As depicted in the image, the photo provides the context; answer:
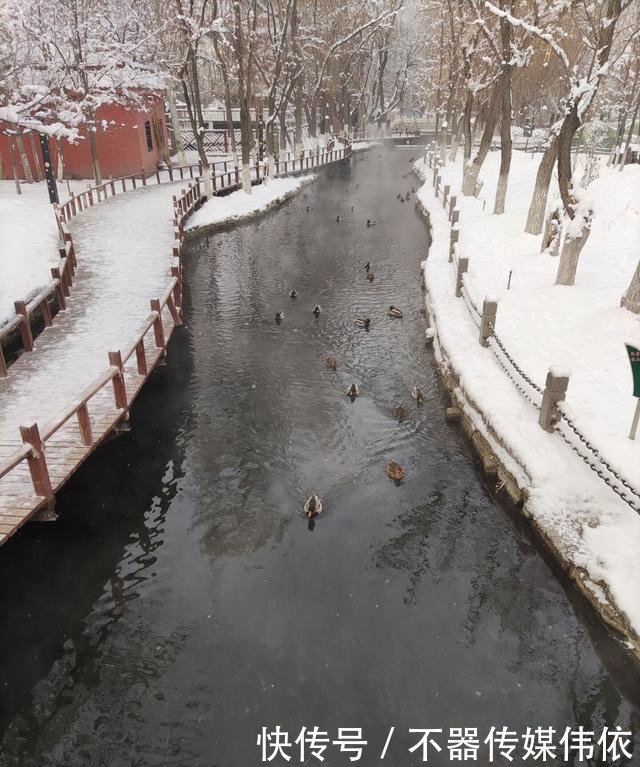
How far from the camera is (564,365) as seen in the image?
11586mm

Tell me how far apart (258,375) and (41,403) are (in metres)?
5.06

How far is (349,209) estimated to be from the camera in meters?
33.4

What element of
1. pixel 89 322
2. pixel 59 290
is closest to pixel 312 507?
pixel 89 322

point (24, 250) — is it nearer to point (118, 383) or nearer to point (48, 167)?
point (48, 167)

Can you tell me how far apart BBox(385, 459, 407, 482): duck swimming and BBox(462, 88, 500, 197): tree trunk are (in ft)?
72.5

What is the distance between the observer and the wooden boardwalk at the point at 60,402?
790 centimetres

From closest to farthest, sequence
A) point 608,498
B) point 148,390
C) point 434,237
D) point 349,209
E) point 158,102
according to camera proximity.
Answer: point 608,498
point 148,390
point 434,237
point 349,209
point 158,102

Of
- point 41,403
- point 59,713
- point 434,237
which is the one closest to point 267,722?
point 59,713

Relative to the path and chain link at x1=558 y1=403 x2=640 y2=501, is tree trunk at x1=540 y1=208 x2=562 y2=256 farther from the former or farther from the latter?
the path

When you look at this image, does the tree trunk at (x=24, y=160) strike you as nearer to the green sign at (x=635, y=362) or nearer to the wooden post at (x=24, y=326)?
the wooden post at (x=24, y=326)

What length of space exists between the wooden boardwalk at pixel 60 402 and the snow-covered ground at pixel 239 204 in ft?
39.3

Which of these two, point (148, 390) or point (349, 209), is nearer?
point (148, 390)

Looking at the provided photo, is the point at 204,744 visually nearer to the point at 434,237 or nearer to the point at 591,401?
the point at 591,401

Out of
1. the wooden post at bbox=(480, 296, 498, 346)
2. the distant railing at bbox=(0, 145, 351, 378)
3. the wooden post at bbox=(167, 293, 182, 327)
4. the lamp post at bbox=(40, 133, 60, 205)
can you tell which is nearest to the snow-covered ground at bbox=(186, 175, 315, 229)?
the distant railing at bbox=(0, 145, 351, 378)
